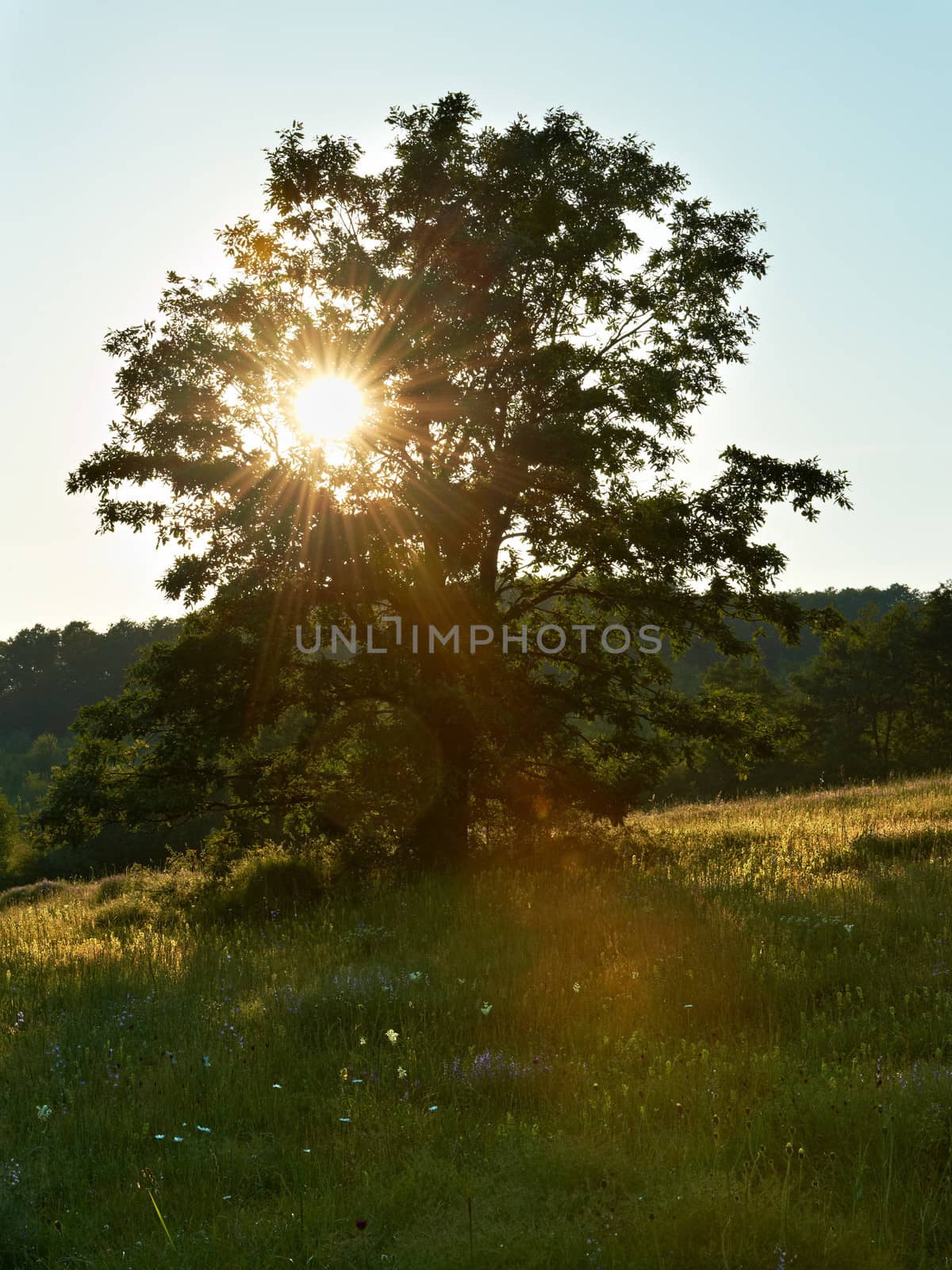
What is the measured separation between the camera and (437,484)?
1435 cm

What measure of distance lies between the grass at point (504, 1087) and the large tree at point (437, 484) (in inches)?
147

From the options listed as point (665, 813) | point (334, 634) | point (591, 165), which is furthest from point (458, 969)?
point (665, 813)

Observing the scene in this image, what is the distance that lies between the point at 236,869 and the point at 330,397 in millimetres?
7616

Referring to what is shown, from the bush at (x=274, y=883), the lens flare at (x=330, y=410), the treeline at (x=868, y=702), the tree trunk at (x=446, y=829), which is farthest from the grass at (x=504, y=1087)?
the treeline at (x=868, y=702)

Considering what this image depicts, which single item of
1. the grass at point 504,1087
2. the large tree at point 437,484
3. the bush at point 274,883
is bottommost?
the bush at point 274,883

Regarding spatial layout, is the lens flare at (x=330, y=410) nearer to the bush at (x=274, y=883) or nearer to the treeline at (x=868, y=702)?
the bush at (x=274, y=883)

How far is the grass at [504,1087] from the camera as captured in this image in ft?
15.0

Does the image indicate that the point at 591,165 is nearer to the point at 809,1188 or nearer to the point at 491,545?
the point at 491,545

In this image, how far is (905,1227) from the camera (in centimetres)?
453

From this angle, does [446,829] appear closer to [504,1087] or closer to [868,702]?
[504,1087]

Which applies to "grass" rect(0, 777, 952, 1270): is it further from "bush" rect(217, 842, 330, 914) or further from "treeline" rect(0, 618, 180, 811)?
"treeline" rect(0, 618, 180, 811)

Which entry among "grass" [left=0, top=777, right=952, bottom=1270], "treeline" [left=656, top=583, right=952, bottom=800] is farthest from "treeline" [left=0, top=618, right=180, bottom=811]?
"grass" [left=0, top=777, right=952, bottom=1270]

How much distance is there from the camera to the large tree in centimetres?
1404

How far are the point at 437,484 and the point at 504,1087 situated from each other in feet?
31.0
